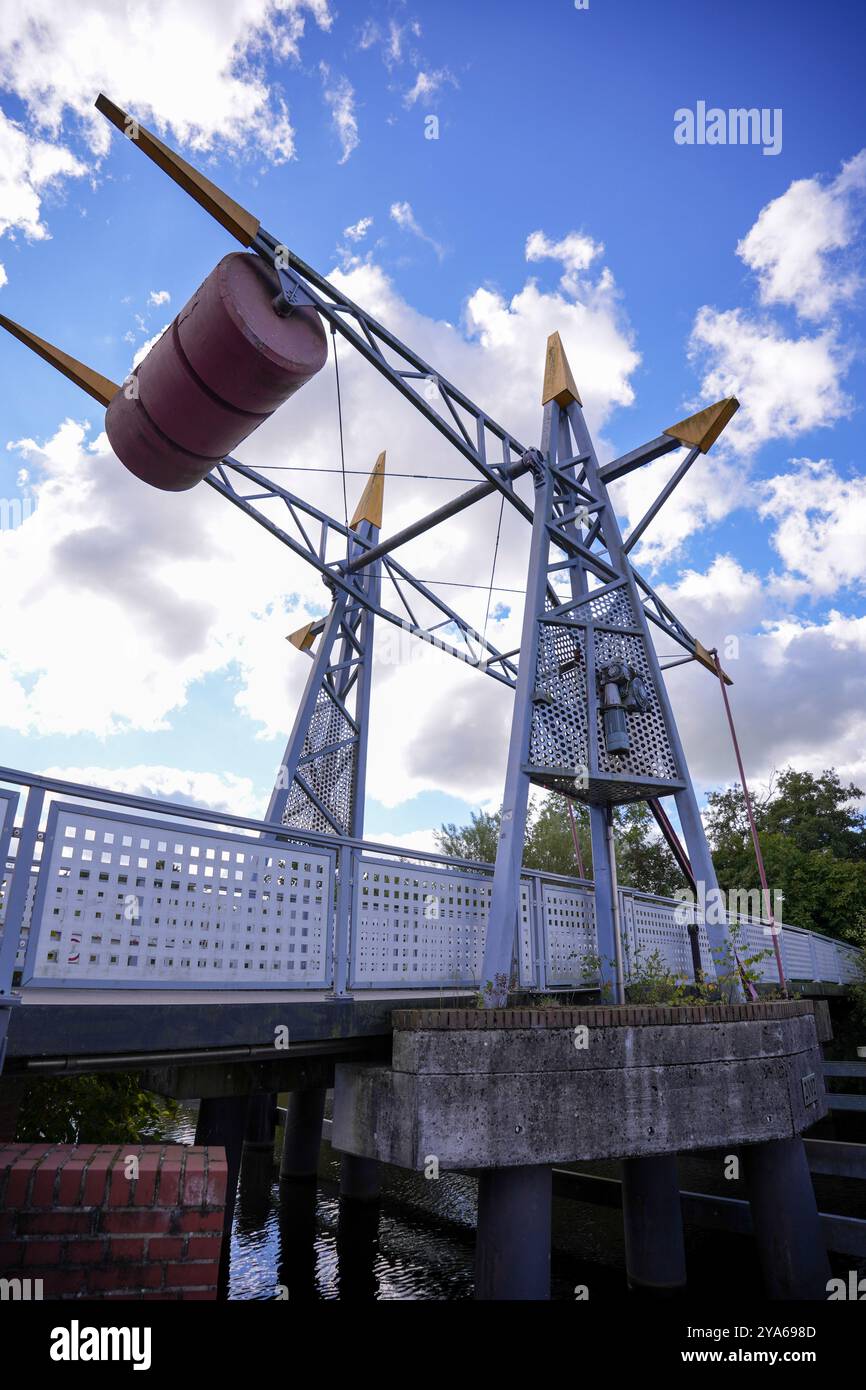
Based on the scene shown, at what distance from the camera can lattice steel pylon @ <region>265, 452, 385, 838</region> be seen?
33.3 ft

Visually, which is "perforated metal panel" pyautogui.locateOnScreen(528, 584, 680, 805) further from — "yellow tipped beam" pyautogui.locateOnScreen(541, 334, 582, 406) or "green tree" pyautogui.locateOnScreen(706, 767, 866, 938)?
"green tree" pyautogui.locateOnScreen(706, 767, 866, 938)

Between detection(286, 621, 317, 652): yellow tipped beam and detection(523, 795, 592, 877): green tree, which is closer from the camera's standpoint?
detection(286, 621, 317, 652): yellow tipped beam

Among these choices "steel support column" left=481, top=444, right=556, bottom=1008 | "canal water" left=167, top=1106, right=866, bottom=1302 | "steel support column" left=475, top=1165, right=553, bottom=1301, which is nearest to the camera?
"steel support column" left=475, top=1165, right=553, bottom=1301

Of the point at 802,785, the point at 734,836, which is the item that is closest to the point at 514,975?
the point at 734,836

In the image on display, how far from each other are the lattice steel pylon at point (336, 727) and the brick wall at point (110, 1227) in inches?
275

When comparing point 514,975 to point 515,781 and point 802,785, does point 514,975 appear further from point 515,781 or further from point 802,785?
point 802,785

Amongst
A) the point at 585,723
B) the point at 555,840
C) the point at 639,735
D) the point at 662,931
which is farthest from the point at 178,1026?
the point at 555,840

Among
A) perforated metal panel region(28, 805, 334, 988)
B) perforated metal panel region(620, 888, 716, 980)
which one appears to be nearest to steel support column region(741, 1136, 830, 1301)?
perforated metal panel region(620, 888, 716, 980)

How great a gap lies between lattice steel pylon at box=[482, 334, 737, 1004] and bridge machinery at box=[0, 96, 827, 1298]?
0.08 feet

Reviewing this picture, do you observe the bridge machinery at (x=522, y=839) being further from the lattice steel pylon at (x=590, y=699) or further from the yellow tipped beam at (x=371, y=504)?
the yellow tipped beam at (x=371, y=504)

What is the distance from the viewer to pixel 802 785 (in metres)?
34.8

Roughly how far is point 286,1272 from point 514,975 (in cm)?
443

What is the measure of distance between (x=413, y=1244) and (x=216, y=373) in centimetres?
966

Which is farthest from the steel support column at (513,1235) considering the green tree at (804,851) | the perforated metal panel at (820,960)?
the green tree at (804,851)
